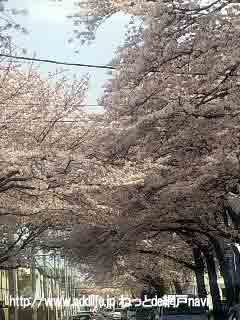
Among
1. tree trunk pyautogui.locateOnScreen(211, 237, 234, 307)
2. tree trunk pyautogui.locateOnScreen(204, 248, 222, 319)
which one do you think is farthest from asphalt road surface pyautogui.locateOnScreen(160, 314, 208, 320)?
tree trunk pyautogui.locateOnScreen(204, 248, 222, 319)

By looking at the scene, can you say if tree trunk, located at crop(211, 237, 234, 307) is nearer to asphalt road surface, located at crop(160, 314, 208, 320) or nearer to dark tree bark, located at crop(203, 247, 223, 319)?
dark tree bark, located at crop(203, 247, 223, 319)

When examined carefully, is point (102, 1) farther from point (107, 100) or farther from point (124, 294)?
point (124, 294)

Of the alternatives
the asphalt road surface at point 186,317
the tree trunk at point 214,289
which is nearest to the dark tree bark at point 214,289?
the tree trunk at point 214,289

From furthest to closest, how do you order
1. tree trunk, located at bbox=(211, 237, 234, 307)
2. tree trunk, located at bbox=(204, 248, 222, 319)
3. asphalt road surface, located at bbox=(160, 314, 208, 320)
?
1. tree trunk, located at bbox=(204, 248, 222, 319)
2. tree trunk, located at bbox=(211, 237, 234, 307)
3. asphalt road surface, located at bbox=(160, 314, 208, 320)

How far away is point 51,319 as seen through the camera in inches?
2026

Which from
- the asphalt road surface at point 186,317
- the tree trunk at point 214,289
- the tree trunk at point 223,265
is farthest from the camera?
the tree trunk at point 214,289

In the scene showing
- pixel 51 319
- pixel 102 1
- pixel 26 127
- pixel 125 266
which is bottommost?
pixel 51 319

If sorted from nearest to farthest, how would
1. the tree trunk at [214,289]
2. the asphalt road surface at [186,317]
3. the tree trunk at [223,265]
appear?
1. the asphalt road surface at [186,317]
2. the tree trunk at [223,265]
3. the tree trunk at [214,289]

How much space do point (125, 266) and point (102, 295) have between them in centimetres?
4060

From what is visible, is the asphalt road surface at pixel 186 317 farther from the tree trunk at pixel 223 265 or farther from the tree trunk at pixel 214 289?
the tree trunk at pixel 214 289

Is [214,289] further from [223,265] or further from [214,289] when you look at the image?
[223,265]

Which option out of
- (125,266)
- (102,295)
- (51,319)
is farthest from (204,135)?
(102,295)

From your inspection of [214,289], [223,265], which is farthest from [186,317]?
[214,289]

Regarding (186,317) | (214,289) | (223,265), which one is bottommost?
(186,317)
